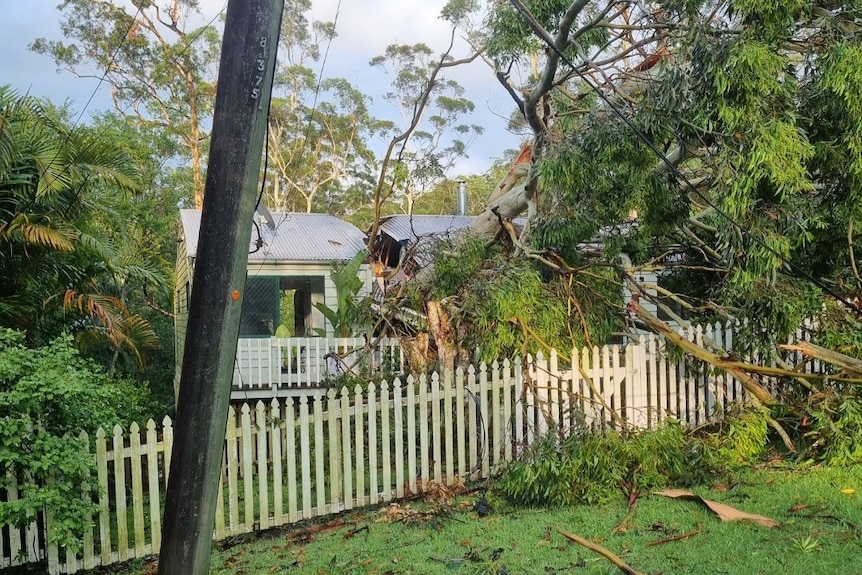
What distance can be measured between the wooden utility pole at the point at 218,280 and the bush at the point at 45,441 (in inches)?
90.5

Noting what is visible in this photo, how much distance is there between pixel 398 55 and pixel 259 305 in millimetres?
20781

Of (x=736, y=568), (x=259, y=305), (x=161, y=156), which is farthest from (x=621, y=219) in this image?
(x=161, y=156)

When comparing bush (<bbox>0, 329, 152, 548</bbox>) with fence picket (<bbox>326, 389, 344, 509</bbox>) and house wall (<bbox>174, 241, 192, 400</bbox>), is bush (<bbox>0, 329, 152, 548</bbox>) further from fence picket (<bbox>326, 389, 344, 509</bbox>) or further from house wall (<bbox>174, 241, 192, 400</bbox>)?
house wall (<bbox>174, 241, 192, 400</bbox>)

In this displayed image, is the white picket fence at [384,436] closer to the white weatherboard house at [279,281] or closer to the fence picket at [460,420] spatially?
the fence picket at [460,420]


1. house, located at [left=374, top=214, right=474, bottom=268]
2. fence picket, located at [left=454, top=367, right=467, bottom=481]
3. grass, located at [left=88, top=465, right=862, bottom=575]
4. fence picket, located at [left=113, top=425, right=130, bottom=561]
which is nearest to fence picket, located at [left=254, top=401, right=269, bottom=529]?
grass, located at [left=88, top=465, right=862, bottom=575]

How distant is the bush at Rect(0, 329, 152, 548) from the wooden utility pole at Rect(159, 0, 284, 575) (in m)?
2.30

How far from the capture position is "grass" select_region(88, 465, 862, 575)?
4.23 m

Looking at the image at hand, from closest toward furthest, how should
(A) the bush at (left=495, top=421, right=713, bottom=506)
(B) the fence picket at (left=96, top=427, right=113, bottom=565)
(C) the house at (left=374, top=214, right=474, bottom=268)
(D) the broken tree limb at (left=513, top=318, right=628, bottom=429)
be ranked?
(B) the fence picket at (left=96, top=427, right=113, bottom=565)
(A) the bush at (left=495, top=421, right=713, bottom=506)
(D) the broken tree limb at (left=513, top=318, right=628, bottom=429)
(C) the house at (left=374, top=214, right=474, bottom=268)

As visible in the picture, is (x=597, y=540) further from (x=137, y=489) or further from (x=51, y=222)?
(x=51, y=222)

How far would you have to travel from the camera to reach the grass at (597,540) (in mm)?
4227

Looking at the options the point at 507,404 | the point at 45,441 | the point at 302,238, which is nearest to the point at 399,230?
the point at 302,238

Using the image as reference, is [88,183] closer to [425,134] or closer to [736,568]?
[736,568]

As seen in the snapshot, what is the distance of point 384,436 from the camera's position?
6195 mm

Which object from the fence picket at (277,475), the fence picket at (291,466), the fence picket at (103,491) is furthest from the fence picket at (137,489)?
the fence picket at (291,466)
